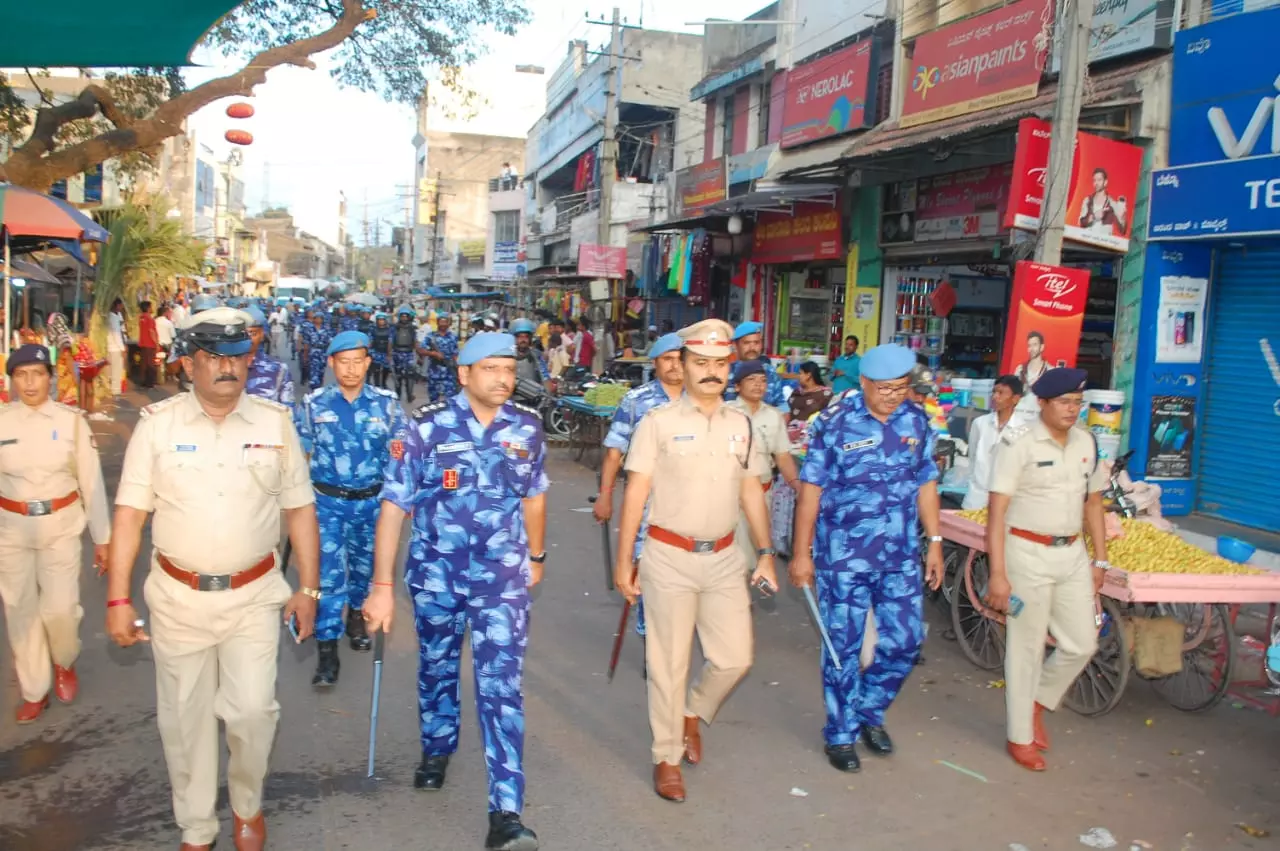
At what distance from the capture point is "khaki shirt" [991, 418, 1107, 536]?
16.5ft

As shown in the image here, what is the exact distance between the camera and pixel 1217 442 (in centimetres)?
1088

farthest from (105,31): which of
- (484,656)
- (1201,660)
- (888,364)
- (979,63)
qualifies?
(979,63)

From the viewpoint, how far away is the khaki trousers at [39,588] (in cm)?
522

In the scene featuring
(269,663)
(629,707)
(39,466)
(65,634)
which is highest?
(39,466)

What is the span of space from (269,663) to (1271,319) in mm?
10117

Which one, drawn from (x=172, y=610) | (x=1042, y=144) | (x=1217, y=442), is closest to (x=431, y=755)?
(x=172, y=610)

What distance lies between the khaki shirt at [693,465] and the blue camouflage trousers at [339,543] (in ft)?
7.16

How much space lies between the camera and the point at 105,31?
5141mm

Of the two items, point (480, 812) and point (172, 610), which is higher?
point (172, 610)

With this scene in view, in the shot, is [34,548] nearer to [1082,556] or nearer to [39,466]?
[39,466]

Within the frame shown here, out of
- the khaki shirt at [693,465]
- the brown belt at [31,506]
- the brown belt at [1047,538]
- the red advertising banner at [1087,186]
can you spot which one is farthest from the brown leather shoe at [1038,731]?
the red advertising banner at [1087,186]

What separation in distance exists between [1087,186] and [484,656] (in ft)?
27.8

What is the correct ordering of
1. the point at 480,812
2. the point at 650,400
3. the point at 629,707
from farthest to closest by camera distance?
the point at 650,400
the point at 629,707
the point at 480,812

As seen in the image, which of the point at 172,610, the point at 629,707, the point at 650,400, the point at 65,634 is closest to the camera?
the point at 172,610
